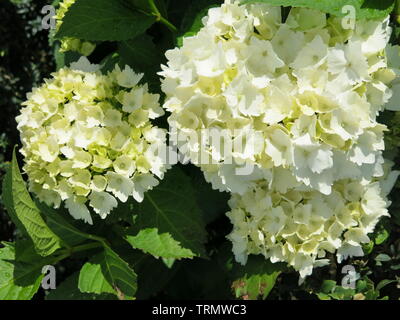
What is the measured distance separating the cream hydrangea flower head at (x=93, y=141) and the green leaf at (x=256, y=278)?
0.99 feet

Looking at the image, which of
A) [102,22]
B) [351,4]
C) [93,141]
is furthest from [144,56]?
[351,4]

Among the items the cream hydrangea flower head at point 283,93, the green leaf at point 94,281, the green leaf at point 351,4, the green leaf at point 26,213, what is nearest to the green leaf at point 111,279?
the green leaf at point 94,281

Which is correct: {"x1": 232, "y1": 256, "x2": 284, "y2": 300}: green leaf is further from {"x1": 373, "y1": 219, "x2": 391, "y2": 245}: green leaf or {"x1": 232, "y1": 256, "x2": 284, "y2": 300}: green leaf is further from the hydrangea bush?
{"x1": 373, "y1": 219, "x2": 391, "y2": 245}: green leaf

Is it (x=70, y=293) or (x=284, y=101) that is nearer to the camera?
(x=284, y=101)

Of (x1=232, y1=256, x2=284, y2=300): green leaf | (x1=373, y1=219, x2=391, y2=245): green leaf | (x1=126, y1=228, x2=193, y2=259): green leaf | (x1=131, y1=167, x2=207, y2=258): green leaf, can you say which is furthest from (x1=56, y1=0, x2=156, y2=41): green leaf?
(x1=373, y1=219, x2=391, y2=245): green leaf

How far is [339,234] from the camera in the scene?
4.15ft

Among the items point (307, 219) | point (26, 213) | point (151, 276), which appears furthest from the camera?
point (151, 276)

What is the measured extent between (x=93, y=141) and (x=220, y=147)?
290 mm

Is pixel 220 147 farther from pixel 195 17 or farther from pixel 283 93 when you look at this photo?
pixel 195 17

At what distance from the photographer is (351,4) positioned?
1089 mm

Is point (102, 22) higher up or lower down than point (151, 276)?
higher up
